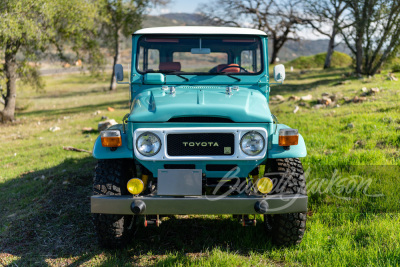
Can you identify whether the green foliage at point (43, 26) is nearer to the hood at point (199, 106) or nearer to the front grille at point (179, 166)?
the hood at point (199, 106)

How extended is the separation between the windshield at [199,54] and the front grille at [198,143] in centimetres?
131

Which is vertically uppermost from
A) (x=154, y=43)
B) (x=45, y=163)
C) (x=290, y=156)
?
(x=154, y=43)

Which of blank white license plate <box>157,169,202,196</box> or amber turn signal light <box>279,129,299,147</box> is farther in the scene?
amber turn signal light <box>279,129,299,147</box>

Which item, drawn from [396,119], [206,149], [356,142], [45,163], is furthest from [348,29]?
[206,149]

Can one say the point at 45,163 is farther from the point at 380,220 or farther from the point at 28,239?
the point at 380,220

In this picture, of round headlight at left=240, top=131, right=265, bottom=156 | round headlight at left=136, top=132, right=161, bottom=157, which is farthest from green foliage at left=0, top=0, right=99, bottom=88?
round headlight at left=240, top=131, right=265, bottom=156

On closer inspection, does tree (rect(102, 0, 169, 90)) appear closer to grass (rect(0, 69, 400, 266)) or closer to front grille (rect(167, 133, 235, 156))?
grass (rect(0, 69, 400, 266))

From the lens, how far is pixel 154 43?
462 centimetres

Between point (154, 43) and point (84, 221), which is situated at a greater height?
point (154, 43)

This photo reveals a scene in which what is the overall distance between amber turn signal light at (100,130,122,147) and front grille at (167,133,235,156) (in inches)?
20.1

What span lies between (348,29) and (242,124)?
1578 centimetres

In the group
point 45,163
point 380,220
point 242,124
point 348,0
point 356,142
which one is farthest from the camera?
point 348,0

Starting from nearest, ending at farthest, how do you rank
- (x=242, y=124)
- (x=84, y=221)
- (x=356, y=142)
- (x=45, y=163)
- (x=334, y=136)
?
(x=242, y=124), (x=84, y=221), (x=356, y=142), (x=334, y=136), (x=45, y=163)

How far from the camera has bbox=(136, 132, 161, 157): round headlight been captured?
3.44 m
